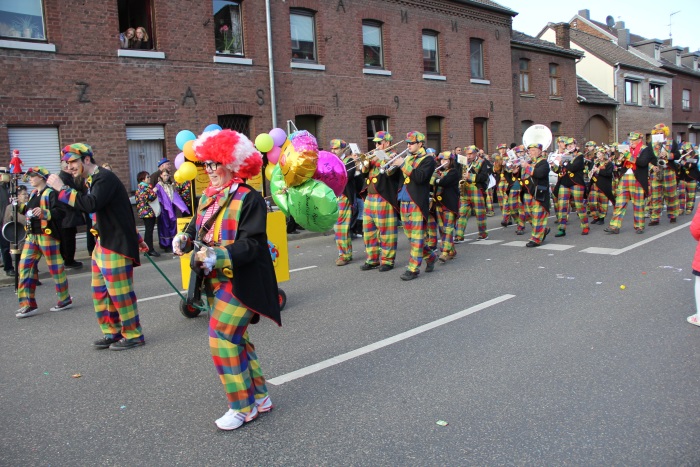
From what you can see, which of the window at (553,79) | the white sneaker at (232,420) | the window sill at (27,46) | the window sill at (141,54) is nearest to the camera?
the white sneaker at (232,420)

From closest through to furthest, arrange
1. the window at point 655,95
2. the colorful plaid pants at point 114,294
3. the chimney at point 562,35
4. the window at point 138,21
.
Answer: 1. the colorful plaid pants at point 114,294
2. the window at point 138,21
3. the chimney at point 562,35
4. the window at point 655,95

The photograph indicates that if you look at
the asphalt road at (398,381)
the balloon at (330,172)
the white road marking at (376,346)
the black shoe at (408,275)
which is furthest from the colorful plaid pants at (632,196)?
the balloon at (330,172)

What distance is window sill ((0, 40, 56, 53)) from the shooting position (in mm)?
11555

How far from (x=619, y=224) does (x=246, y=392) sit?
967 cm

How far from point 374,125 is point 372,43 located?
2643 mm

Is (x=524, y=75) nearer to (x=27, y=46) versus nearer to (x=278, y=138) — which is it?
(x=27, y=46)

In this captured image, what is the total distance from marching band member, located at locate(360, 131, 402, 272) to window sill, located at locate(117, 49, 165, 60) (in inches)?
299

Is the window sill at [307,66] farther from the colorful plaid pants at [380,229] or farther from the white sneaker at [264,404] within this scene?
the white sneaker at [264,404]

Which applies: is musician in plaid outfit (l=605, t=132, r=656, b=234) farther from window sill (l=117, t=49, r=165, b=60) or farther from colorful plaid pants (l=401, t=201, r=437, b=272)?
window sill (l=117, t=49, r=165, b=60)

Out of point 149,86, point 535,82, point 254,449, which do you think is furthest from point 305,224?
point 535,82

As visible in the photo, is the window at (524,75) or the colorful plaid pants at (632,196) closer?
the colorful plaid pants at (632,196)

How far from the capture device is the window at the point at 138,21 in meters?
13.5

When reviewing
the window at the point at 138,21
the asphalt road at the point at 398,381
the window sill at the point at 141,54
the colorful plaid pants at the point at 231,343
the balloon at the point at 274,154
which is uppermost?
the window at the point at 138,21

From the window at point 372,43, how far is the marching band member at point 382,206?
10571mm
